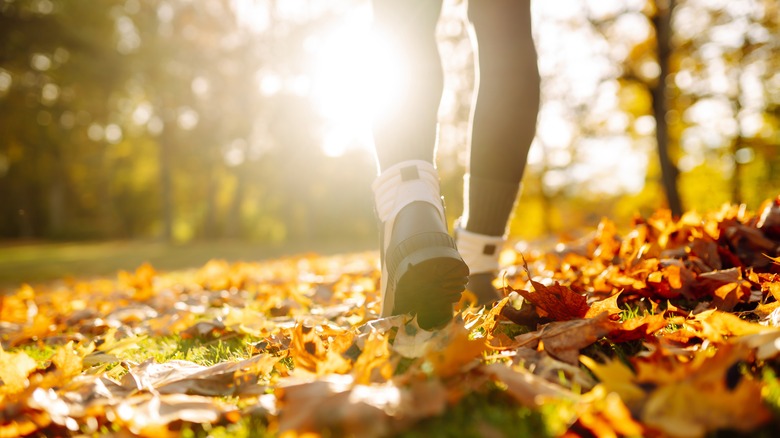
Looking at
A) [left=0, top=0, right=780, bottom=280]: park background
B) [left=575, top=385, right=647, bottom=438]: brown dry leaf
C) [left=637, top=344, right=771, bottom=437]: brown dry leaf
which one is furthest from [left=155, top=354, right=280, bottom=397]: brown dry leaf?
[left=0, top=0, right=780, bottom=280]: park background

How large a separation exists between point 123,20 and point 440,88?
665 inches

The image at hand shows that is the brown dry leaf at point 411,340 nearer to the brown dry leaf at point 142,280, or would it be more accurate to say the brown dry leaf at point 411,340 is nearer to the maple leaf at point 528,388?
the maple leaf at point 528,388

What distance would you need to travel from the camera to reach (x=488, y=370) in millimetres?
925

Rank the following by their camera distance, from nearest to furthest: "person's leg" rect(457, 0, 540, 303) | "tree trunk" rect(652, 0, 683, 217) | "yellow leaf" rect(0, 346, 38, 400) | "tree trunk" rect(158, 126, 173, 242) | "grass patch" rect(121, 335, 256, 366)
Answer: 1. "yellow leaf" rect(0, 346, 38, 400)
2. "grass patch" rect(121, 335, 256, 366)
3. "person's leg" rect(457, 0, 540, 303)
4. "tree trunk" rect(652, 0, 683, 217)
5. "tree trunk" rect(158, 126, 173, 242)

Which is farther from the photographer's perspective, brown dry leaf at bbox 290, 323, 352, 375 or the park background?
the park background

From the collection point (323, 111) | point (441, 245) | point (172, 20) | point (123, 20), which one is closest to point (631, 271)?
point (441, 245)

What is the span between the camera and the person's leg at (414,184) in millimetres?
1322

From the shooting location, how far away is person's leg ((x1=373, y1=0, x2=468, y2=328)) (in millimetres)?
1322

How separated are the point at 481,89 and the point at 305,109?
65.8 feet

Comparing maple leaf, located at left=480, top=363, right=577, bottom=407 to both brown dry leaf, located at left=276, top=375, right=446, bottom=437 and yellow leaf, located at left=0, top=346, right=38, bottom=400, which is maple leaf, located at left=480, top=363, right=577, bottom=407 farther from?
yellow leaf, located at left=0, top=346, right=38, bottom=400

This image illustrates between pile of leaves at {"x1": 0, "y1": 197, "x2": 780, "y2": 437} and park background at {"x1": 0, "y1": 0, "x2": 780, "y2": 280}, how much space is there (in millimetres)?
5131

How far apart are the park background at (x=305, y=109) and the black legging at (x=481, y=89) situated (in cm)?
512

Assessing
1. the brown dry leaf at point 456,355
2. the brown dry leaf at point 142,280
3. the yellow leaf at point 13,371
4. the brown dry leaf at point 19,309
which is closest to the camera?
the brown dry leaf at point 456,355

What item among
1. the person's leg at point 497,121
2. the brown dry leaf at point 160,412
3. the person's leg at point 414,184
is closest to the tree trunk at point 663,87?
the person's leg at point 497,121
